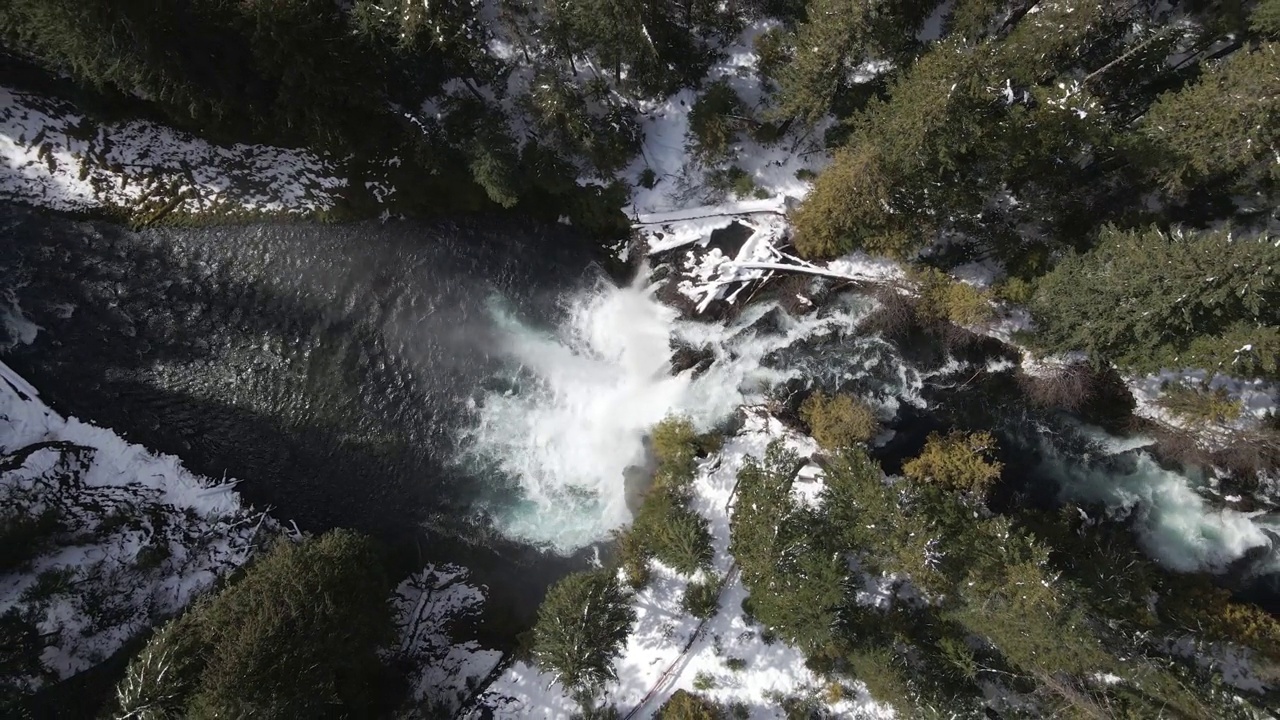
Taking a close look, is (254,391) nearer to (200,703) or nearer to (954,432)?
(200,703)

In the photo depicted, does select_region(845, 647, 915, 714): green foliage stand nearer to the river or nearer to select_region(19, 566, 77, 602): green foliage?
the river

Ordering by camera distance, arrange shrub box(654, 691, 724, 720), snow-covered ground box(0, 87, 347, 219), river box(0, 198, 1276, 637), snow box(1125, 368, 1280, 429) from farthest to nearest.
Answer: river box(0, 198, 1276, 637) < snow-covered ground box(0, 87, 347, 219) < snow box(1125, 368, 1280, 429) < shrub box(654, 691, 724, 720)

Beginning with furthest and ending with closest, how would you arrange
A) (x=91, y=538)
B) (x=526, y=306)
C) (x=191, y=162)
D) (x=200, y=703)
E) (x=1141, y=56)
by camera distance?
(x=526, y=306) → (x=191, y=162) → (x=91, y=538) → (x=1141, y=56) → (x=200, y=703)

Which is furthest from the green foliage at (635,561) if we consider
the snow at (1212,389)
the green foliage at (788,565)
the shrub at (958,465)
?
the snow at (1212,389)

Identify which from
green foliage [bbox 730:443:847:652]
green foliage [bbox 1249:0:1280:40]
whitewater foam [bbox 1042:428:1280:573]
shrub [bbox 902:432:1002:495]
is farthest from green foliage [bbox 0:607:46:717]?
green foliage [bbox 1249:0:1280:40]

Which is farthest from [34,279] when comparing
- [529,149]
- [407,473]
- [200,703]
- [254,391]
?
[529,149]

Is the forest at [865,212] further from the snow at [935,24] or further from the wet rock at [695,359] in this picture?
the wet rock at [695,359]
